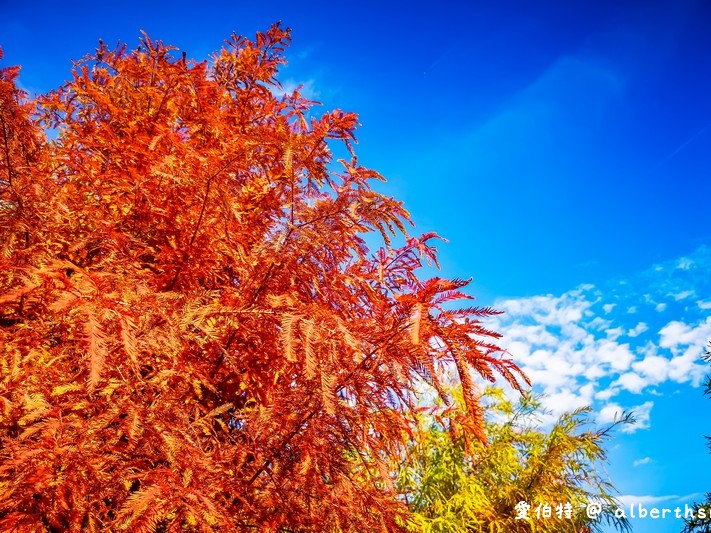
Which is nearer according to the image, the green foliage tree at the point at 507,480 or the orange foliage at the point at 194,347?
the orange foliage at the point at 194,347

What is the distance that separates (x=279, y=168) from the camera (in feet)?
11.2

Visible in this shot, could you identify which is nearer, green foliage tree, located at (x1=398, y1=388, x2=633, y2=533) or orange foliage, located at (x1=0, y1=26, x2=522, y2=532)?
orange foliage, located at (x1=0, y1=26, x2=522, y2=532)

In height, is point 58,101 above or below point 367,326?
above

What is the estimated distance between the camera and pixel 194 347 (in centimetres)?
237

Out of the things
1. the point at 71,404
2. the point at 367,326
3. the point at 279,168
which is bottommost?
the point at 71,404

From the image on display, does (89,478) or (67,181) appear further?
(67,181)

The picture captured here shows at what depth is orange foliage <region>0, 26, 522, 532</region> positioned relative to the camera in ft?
5.39

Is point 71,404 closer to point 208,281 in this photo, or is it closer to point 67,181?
point 208,281

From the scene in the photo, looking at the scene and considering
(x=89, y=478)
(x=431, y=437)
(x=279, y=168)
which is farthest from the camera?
(x=431, y=437)

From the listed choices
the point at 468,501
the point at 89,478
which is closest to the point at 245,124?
the point at 89,478

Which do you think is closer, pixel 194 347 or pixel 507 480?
pixel 194 347

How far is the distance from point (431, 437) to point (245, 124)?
432 centimetres

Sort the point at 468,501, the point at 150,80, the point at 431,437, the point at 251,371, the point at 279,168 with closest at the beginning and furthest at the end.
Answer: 1. the point at 251,371
2. the point at 279,168
3. the point at 150,80
4. the point at 468,501
5. the point at 431,437

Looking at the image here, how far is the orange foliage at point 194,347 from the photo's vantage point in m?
1.64
